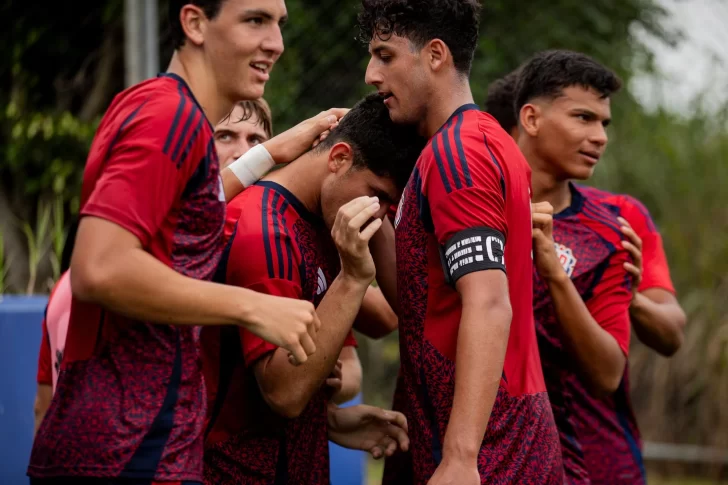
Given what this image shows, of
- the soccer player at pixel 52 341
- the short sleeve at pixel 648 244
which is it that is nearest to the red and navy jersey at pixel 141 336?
the soccer player at pixel 52 341

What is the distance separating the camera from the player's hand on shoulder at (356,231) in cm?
255

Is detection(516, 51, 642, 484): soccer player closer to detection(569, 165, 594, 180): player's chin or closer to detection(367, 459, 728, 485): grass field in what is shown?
detection(569, 165, 594, 180): player's chin

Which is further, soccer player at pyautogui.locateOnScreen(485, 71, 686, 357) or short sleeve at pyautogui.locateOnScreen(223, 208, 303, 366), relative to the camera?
soccer player at pyautogui.locateOnScreen(485, 71, 686, 357)

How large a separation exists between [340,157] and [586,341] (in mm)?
1058

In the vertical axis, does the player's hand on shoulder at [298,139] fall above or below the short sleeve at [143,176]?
above

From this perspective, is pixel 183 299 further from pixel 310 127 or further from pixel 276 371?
pixel 310 127

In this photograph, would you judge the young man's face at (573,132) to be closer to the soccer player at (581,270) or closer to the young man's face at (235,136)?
the soccer player at (581,270)

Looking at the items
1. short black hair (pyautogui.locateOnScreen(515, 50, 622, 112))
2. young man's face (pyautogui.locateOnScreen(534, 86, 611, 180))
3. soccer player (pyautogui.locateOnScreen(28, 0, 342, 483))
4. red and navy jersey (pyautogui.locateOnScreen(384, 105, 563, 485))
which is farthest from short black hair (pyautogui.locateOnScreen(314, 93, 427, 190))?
short black hair (pyautogui.locateOnScreen(515, 50, 622, 112))

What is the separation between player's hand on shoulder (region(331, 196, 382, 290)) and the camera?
100 inches

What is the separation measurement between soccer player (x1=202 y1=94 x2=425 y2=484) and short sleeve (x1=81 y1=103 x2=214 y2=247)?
54 cm

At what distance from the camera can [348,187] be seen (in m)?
3.02

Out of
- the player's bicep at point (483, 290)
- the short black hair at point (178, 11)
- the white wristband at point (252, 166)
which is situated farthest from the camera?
the white wristband at point (252, 166)

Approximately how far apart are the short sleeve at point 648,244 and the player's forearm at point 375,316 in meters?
1.09

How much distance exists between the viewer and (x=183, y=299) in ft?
6.89
